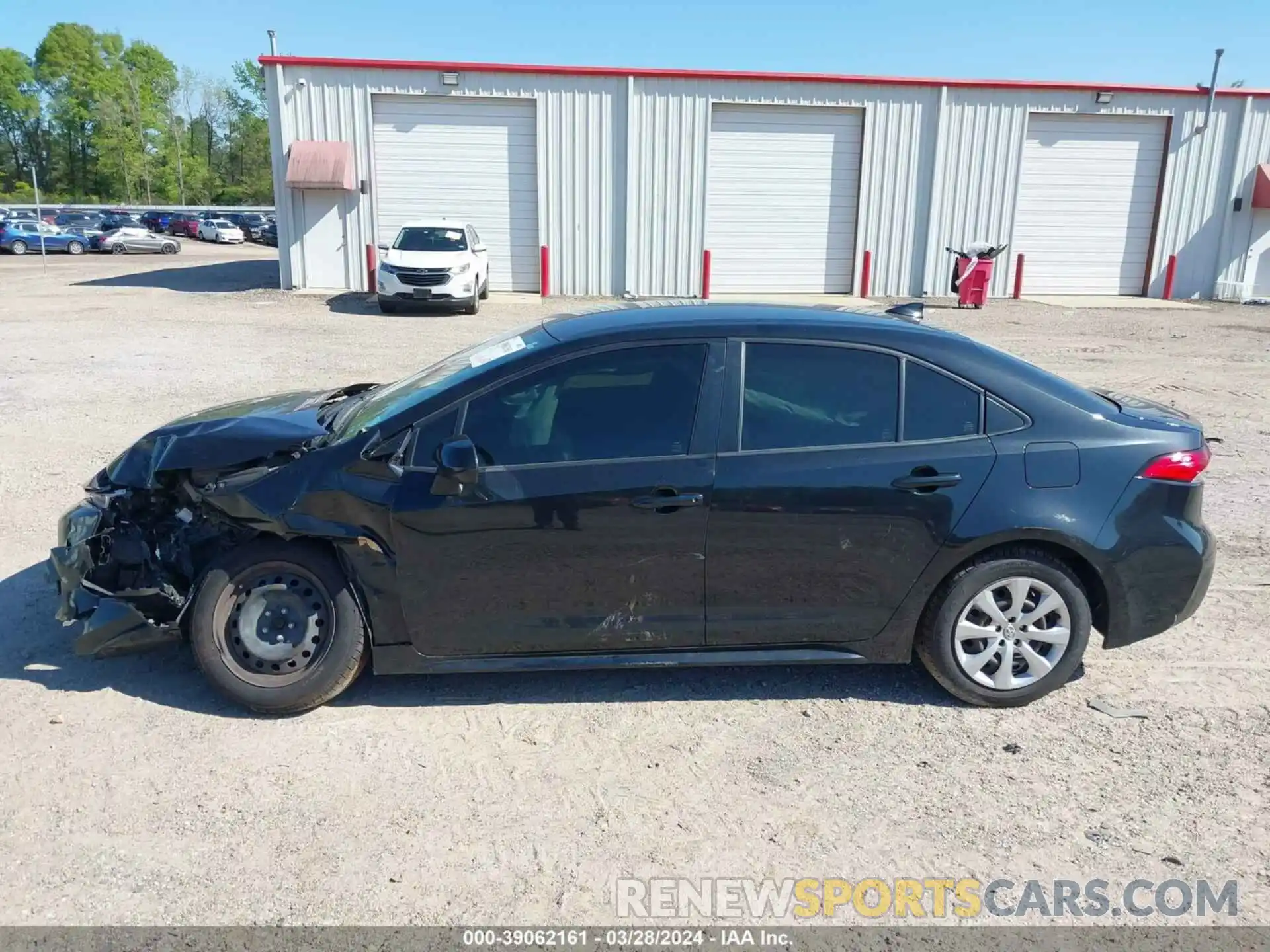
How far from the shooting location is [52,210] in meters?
53.4

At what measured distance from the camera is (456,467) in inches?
142

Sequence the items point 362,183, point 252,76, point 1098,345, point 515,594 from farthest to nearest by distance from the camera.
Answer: point 252,76 → point 362,183 → point 1098,345 → point 515,594

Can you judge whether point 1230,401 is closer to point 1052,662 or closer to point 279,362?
point 1052,662

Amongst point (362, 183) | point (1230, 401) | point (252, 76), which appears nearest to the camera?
point (1230, 401)

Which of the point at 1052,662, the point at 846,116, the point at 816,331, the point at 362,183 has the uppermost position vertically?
the point at 846,116

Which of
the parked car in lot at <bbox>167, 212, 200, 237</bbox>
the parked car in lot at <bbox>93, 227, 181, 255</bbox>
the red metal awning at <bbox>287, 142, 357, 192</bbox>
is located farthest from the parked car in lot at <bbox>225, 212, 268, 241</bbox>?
the red metal awning at <bbox>287, 142, 357, 192</bbox>

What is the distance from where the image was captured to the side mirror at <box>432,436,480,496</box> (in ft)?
11.9

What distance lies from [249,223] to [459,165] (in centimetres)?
3797

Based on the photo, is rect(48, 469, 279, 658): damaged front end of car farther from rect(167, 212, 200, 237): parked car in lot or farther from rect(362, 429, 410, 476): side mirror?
rect(167, 212, 200, 237): parked car in lot

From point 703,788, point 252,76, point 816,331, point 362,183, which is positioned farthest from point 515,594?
point 252,76

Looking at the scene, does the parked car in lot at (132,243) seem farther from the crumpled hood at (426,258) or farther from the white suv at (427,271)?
the crumpled hood at (426,258)

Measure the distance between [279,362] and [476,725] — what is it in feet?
31.8

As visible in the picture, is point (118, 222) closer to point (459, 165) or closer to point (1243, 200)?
point (459, 165)

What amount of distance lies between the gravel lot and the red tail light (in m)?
0.96
